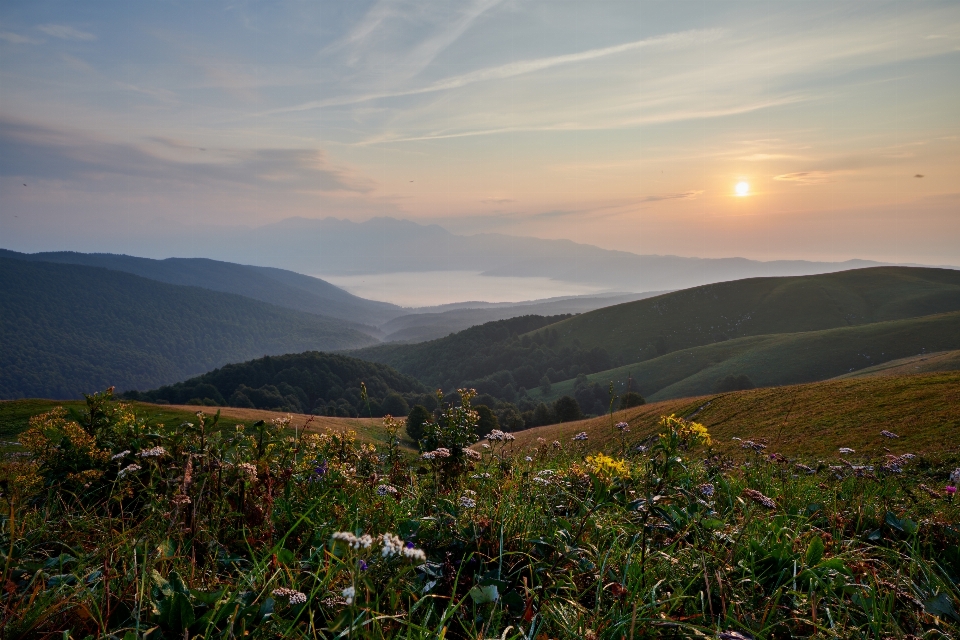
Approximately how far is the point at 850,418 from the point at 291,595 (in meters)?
24.7

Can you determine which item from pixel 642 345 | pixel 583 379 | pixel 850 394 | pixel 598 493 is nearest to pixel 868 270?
pixel 642 345

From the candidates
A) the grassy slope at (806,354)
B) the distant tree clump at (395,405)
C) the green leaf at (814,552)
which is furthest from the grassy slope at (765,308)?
the green leaf at (814,552)

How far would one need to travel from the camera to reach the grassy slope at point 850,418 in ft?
48.2

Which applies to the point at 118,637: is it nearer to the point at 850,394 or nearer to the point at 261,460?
the point at 261,460

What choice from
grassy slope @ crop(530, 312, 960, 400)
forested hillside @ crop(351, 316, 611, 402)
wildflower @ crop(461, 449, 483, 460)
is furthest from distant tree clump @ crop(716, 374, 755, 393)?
wildflower @ crop(461, 449, 483, 460)

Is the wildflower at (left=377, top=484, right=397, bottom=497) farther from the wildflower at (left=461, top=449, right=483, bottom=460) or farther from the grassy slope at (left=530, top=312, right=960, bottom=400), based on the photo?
the grassy slope at (left=530, top=312, right=960, bottom=400)

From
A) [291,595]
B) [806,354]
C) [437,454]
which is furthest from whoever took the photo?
[806,354]

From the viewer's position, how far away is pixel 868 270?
18175cm

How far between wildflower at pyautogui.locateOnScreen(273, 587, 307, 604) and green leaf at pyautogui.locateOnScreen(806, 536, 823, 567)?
3.17 metres

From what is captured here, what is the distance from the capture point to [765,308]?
171 m

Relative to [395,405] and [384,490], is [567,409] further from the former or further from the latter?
[384,490]

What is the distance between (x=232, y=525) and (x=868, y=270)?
22750 centimetres

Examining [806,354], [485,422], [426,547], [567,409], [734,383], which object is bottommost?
[567,409]

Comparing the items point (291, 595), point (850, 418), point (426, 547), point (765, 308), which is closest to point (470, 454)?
point (426, 547)
